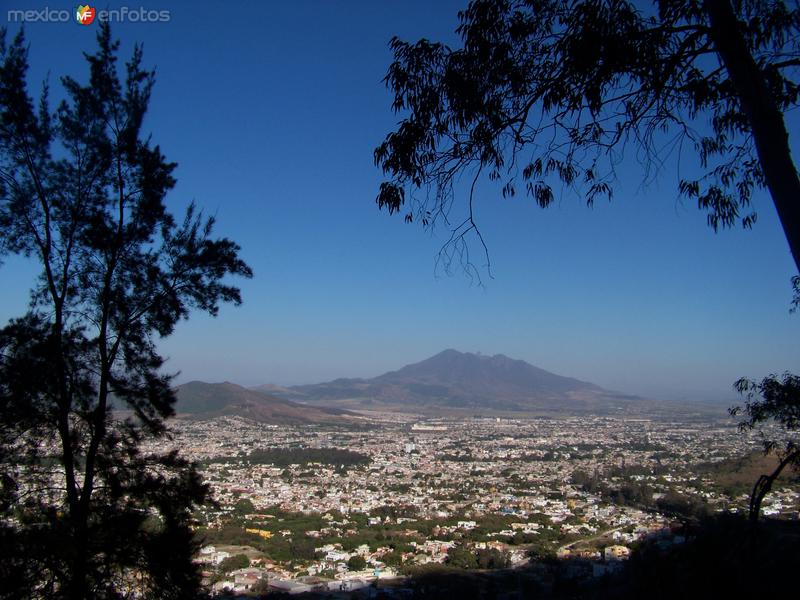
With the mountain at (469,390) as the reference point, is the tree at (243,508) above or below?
above

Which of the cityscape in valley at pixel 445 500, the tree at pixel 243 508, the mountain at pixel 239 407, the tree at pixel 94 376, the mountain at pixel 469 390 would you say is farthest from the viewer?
the mountain at pixel 469 390

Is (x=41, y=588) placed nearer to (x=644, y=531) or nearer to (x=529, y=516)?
(x=644, y=531)

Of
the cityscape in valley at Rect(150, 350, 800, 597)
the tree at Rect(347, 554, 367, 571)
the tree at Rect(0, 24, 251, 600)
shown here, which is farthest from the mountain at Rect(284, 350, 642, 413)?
the tree at Rect(0, 24, 251, 600)

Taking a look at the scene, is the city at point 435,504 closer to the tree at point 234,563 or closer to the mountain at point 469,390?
the tree at point 234,563

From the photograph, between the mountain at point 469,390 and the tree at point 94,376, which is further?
the mountain at point 469,390

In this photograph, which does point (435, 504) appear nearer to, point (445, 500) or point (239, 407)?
point (445, 500)

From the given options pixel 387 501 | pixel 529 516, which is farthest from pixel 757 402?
pixel 387 501

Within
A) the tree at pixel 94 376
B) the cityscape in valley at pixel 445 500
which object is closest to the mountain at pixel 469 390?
the cityscape in valley at pixel 445 500
